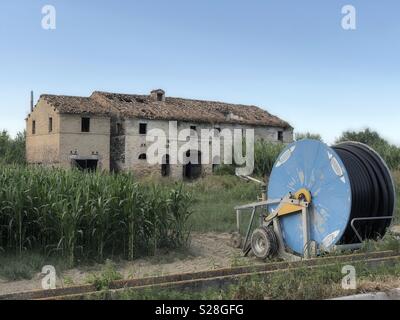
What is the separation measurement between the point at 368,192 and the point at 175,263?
3.91 m

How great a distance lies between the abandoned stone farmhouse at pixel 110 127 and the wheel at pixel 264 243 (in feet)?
75.4

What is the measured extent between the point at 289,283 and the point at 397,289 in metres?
1.24

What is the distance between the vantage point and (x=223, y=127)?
1486 inches

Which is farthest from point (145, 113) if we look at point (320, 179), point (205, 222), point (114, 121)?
point (320, 179)

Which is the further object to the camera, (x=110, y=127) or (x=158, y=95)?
(x=158, y=95)

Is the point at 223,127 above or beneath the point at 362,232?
above

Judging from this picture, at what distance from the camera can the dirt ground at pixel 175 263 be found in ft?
24.5

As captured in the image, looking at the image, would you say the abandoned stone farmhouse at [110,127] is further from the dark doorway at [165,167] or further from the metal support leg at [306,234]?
the metal support leg at [306,234]

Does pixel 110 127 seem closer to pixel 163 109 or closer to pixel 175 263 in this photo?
pixel 163 109

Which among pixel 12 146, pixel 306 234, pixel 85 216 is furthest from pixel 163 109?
pixel 306 234

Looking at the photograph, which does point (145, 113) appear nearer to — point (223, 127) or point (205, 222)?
point (223, 127)

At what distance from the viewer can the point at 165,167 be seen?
35219 mm

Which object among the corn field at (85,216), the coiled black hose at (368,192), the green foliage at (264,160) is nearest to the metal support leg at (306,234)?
the coiled black hose at (368,192)
